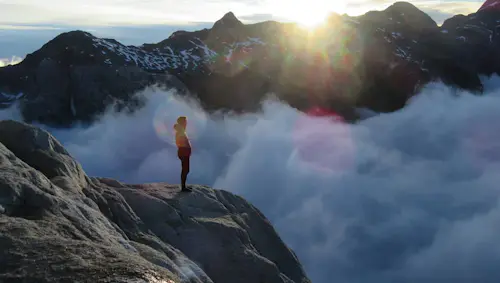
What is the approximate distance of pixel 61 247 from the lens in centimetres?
732

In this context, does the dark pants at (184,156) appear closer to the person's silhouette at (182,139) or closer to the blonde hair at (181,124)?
the person's silhouette at (182,139)

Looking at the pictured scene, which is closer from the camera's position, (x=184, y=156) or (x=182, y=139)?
(x=182, y=139)

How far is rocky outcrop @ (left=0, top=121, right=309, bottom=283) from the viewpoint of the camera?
22.5 feet

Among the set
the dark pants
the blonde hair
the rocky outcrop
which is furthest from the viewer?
the dark pants

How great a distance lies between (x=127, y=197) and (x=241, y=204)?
630 cm

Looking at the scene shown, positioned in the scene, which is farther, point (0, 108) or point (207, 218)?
point (0, 108)

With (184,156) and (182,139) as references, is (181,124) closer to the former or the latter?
(182,139)

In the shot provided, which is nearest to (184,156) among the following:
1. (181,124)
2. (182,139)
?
(182,139)

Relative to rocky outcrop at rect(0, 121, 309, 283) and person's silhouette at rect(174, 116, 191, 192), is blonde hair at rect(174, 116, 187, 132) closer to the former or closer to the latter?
person's silhouette at rect(174, 116, 191, 192)

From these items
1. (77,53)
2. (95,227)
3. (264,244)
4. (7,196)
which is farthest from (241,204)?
(77,53)

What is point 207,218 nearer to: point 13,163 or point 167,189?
point 167,189

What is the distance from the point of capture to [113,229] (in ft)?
39.6

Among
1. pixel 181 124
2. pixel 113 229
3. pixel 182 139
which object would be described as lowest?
pixel 113 229

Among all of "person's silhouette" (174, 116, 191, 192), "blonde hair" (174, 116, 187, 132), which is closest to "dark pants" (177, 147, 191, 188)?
"person's silhouette" (174, 116, 191, 192)
